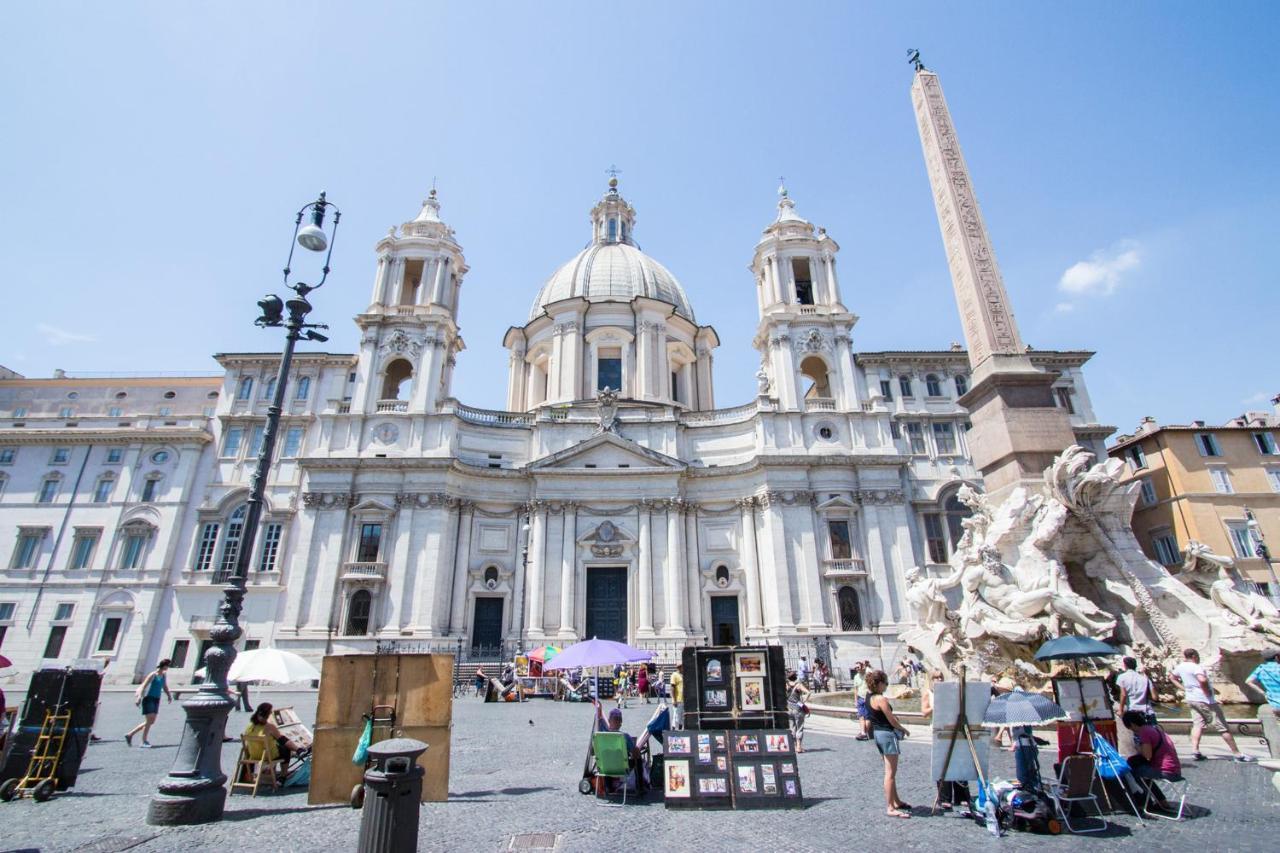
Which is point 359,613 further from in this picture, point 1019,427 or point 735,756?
point 1019,427

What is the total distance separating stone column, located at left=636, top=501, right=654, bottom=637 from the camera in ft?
92.4

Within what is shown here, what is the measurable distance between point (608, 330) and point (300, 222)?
28.2m

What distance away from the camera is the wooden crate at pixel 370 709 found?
7703mm

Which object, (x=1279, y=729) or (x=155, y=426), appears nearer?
(x=1279, y=729)

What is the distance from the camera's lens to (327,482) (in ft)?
96.3

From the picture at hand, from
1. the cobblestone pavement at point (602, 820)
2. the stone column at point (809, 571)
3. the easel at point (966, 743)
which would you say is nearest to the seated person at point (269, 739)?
the cobblestone pavement at point (602, 820)

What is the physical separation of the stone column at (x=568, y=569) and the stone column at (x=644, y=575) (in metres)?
2.91

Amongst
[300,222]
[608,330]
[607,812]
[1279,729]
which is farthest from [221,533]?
[1279,729]

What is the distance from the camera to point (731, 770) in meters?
7.28

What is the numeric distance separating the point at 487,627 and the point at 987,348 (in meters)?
23.3

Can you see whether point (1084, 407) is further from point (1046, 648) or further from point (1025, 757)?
point (1025, 757)

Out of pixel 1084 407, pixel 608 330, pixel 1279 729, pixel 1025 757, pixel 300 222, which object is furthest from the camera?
pixel 608 330

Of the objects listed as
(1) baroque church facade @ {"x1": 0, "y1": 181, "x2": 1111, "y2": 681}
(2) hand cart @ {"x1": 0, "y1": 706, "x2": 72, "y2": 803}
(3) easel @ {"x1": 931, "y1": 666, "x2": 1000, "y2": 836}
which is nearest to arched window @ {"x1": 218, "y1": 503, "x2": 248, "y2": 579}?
(1) baroque church facade @ {"x1": 0, "y1": 181, "x2": 1111, "y2": 681}

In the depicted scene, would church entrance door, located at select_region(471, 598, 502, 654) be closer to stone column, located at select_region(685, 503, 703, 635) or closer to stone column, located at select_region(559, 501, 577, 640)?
stone column, located at select_region(559, 501, 577, 640)
